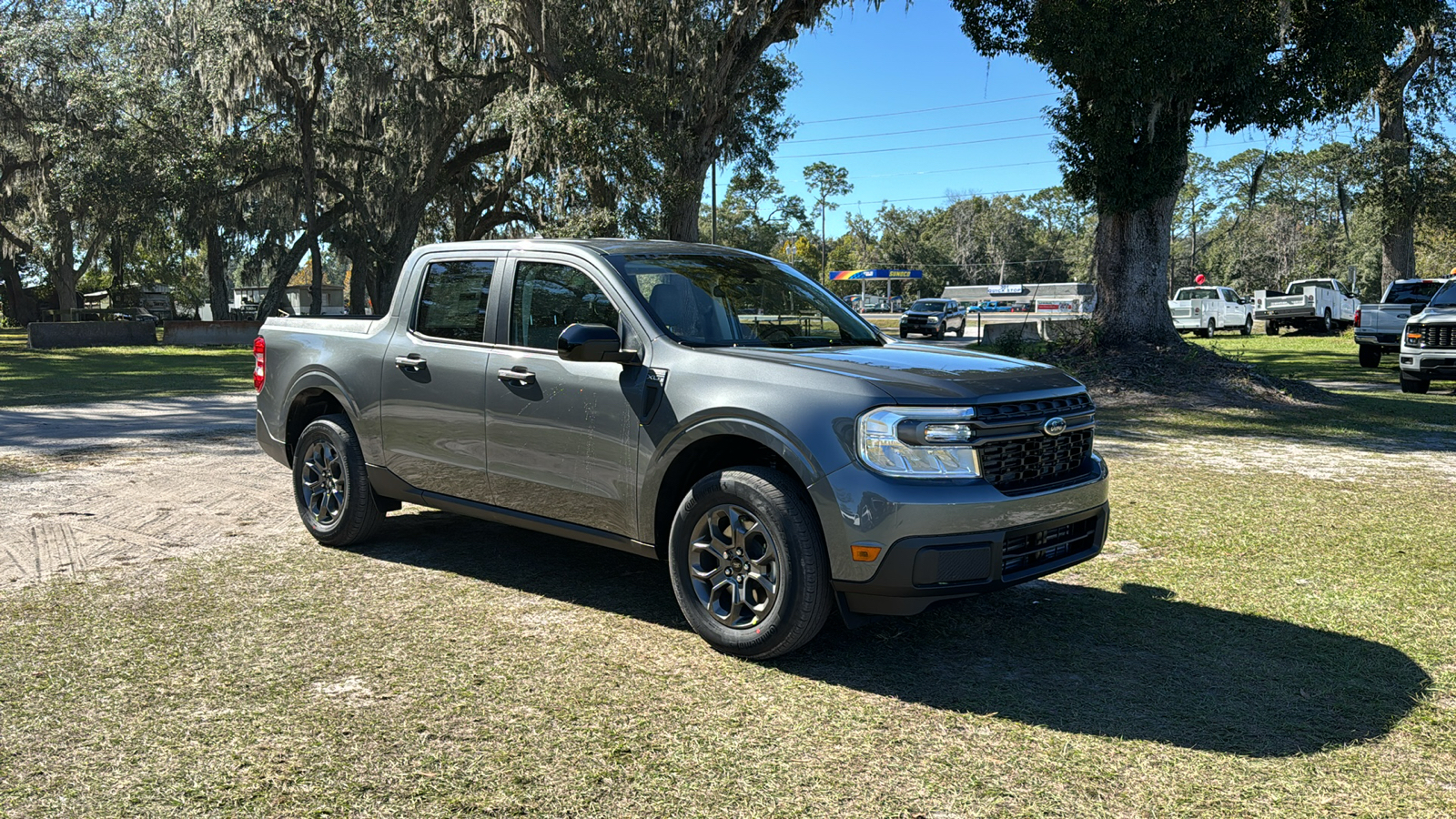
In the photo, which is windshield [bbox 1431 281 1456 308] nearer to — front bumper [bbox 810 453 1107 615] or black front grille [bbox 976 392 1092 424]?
black front grille [bbox 976 392 1092 424]

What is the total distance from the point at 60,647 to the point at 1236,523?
21.8 ft

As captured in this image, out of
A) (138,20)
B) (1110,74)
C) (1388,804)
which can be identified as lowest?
(1388,804)

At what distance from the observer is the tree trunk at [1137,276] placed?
16.3 meters

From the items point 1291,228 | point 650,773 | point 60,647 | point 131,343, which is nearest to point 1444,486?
point 650,773

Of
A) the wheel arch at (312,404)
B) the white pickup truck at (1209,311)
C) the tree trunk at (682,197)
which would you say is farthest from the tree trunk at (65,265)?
the white pickup truck at (1209,311)

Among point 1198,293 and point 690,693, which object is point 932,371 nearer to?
point 690,693

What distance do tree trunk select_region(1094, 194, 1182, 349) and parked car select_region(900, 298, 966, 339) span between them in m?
24.4

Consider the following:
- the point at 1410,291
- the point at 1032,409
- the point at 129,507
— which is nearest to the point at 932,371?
the point at 1032,409

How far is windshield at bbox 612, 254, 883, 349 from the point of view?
5156 millimetres

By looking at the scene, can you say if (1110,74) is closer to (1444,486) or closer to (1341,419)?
(1341,419)

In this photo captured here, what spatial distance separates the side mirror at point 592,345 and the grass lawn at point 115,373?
12.5 m

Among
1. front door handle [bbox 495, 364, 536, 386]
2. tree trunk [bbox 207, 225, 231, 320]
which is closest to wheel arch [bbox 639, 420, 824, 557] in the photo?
front door handle [bbox 495, 364, 536, 386]

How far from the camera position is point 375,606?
5.29m

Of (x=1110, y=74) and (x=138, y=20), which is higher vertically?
(x=138, y=20)
